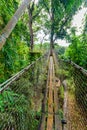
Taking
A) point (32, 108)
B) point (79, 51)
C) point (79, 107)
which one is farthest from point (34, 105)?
point (79, 51)

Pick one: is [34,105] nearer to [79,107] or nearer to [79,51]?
[79,107]

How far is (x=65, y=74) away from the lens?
5.32 m

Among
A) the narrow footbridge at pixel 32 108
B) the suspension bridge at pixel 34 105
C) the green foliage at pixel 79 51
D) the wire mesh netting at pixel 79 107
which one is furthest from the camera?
the green foliage at pixel 79 51

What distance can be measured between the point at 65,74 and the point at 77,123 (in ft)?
9.10

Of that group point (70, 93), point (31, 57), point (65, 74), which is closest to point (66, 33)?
point (31, 57)

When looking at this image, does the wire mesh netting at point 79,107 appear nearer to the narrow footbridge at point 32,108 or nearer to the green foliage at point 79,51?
the narrow footbridge at point 32,108

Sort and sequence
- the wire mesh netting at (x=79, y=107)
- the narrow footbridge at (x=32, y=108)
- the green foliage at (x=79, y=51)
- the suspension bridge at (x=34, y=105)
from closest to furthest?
the narrow footbridge at (x=32, y=108)
the suspension bridge at (x=34, y=105)
the wire mesh netting at (x=79, y=107)
the green foliage at (x=79, y=51)

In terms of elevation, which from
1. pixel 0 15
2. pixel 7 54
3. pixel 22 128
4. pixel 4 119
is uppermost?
pixel 0 15

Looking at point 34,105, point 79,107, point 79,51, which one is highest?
point 79,51

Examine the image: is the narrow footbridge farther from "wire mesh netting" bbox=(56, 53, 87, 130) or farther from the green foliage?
the green foliage

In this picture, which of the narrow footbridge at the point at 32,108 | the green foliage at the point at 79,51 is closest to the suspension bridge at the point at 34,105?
the narrow footbridge at the point at 32,108

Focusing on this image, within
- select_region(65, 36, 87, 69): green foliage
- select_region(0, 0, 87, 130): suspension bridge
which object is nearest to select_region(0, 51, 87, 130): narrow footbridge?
select_region(0, 0, 87, 130): suspension bridge

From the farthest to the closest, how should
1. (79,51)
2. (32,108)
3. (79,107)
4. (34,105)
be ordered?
(79,51)
(79,107)
(34,105)
(32,108)

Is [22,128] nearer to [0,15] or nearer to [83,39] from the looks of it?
[0,15]
